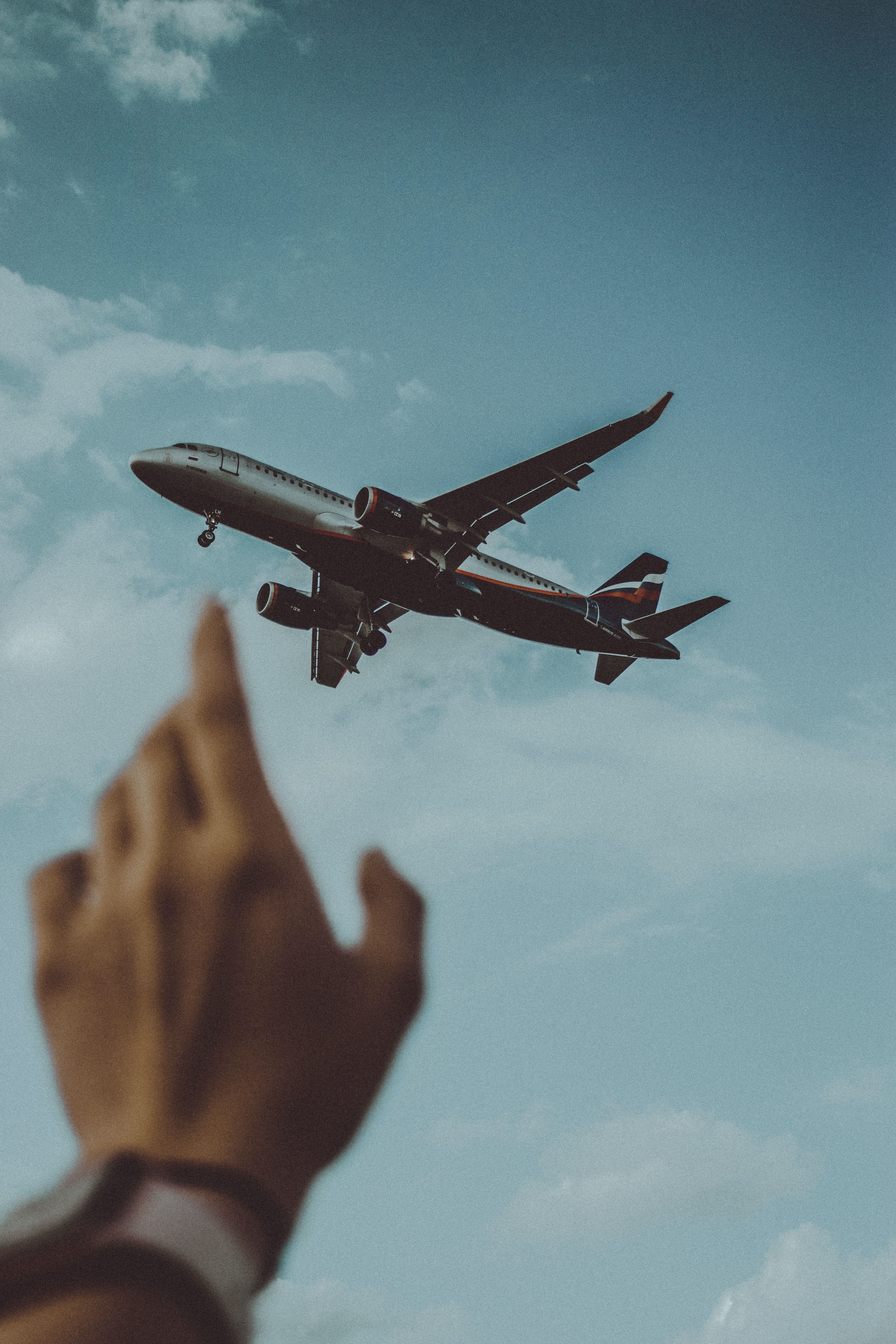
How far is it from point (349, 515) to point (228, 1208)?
3553cm

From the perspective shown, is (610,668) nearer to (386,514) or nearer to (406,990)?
(386,514)

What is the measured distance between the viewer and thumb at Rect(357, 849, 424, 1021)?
2.28m

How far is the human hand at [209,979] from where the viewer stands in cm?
204

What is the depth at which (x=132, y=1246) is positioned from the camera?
1715mm

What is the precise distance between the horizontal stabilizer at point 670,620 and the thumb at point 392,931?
40.6 m

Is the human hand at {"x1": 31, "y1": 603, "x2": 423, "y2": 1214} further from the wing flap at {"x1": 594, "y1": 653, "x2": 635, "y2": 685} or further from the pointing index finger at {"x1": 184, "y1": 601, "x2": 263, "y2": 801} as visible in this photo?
the wing flap at {"x1": 594, "y1": 653, "x2": 635, "y2": 685}

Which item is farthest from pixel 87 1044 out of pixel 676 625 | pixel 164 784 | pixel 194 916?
pixel 676 625

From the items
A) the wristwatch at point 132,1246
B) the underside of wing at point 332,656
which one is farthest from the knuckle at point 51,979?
the underside of wing at point 332,656

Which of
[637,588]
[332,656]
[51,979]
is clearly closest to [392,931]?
[51,979]

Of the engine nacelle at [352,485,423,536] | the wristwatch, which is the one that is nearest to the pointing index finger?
the wristwatch

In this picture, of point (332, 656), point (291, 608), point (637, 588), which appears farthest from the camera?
point (637, 588)

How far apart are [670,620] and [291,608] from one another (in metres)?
15.8

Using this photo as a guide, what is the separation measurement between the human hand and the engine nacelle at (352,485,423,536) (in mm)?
33040

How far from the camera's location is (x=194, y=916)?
6.93ft
